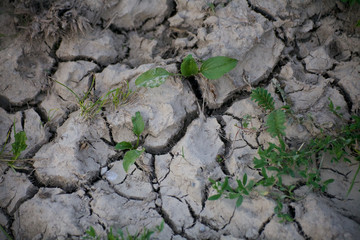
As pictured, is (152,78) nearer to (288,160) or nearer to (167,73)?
(167,73)

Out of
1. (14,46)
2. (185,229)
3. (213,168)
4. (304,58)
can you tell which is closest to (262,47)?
(304,58)

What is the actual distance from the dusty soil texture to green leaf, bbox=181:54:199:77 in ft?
0.35

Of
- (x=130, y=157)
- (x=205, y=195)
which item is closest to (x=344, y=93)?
(x=205, y=195)

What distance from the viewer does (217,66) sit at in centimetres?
240

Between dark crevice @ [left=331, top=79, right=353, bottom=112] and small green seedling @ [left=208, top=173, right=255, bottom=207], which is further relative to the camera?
dark crevice @ [left=331, top=79, right=353, bottom=112]

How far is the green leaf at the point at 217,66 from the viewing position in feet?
7.82

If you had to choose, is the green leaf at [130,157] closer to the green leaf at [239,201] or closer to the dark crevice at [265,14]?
the green leaf at [239,201]

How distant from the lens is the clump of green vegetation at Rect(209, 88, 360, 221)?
2055 millimetres

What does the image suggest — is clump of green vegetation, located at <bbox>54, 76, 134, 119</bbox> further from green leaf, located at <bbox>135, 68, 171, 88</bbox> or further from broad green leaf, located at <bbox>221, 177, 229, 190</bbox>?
broad green leaf, located at <bbox>221, 177, 229, 190</bbox>

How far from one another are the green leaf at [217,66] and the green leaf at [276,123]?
503 millimetres

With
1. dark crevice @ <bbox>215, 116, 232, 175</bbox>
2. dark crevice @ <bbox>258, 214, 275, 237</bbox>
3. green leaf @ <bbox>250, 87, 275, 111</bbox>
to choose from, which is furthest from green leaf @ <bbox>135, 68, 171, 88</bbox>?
dark crevice @ <bbox>258, 214, 275, 237</bbox>

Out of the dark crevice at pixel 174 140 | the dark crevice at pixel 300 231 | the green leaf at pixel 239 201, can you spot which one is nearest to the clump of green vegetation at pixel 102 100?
the dark crevice at pixel 174 140

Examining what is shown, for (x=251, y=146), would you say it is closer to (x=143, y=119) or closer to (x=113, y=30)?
(x=143, y=119)

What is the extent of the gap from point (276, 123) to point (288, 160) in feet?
0.91
